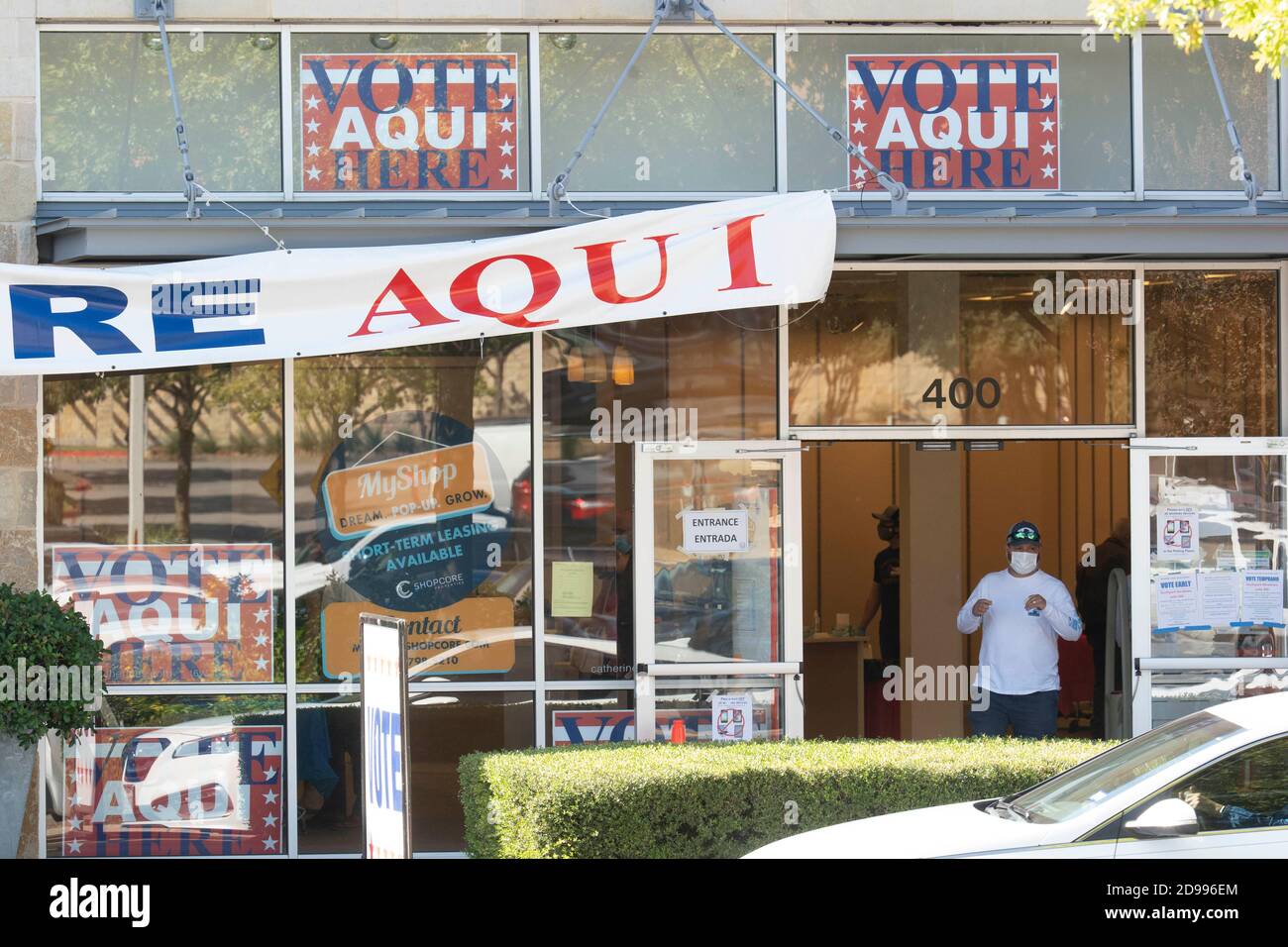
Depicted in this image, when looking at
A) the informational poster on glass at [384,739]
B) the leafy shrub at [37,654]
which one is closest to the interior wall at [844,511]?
the leafy shrub at [37,654]

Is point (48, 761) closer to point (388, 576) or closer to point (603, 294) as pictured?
point (388, 576)

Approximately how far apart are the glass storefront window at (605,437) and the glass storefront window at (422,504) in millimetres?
182

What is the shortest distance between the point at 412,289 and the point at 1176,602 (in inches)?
201

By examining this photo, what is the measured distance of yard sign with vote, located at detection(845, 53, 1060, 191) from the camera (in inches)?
379

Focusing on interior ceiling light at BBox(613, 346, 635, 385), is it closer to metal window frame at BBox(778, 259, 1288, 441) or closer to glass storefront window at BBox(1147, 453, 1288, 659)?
metal window frame at BBox(778, 259, 1288, 441)

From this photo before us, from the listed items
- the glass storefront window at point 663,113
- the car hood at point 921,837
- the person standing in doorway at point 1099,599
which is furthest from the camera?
the person standing in doorway at point 1099,599

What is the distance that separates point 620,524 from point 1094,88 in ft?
13.5

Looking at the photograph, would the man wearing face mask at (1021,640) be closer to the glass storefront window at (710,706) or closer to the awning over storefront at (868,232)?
the glass storefront window at (710,706)

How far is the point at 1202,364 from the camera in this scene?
9.75m

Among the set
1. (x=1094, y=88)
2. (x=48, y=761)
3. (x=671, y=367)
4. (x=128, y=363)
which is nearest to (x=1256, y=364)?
(x=1094, y=88)

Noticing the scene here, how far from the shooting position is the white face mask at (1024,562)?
955 cm

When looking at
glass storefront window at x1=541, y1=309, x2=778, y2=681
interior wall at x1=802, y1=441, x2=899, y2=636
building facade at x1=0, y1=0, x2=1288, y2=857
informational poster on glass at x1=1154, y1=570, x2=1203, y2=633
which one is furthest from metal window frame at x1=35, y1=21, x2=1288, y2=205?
interior wall at x1=802, y1=441, x2=899, y2=636

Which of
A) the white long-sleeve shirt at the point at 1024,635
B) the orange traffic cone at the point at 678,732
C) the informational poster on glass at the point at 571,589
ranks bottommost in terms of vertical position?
the orange traffic cone at the point at 678,732

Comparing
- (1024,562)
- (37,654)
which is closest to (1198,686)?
(1024,562)
